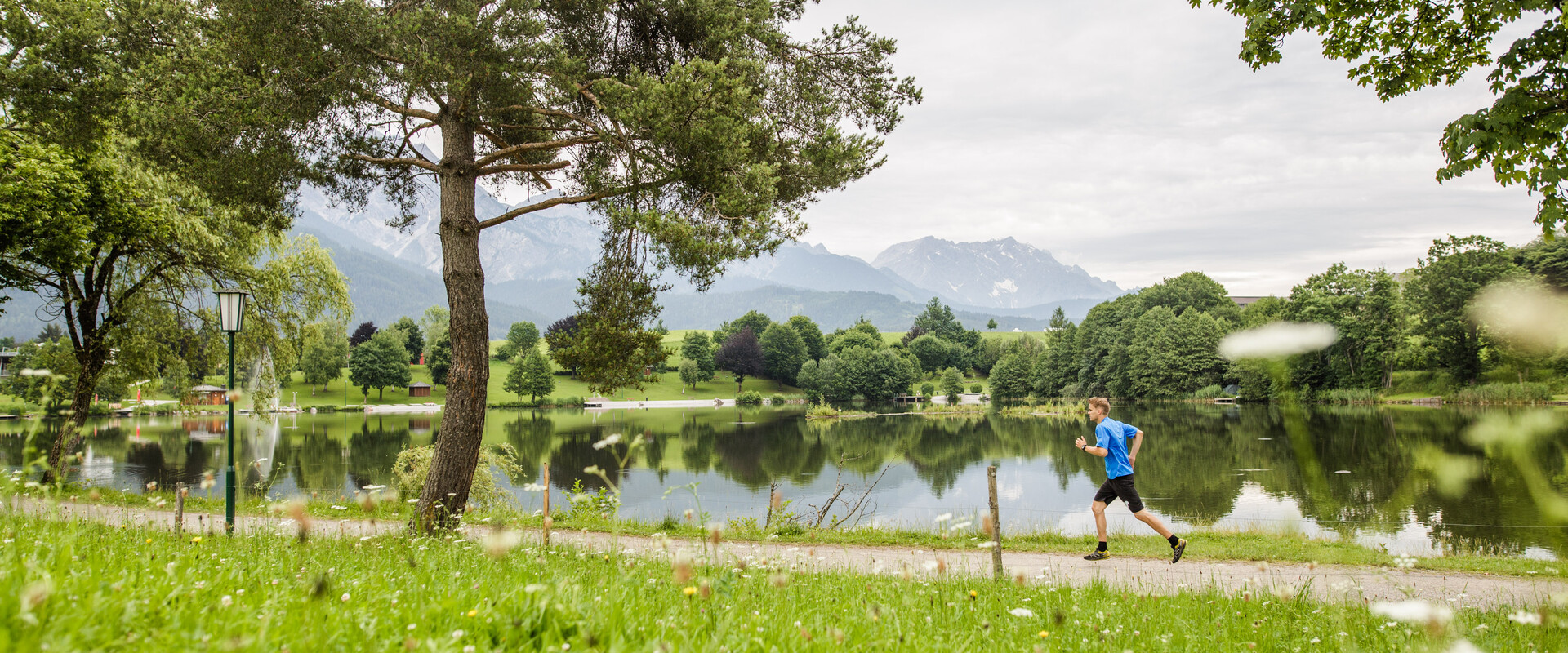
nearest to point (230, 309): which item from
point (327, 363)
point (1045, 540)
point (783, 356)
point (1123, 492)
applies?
point (1123, 492)

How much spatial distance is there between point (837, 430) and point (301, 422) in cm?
4291

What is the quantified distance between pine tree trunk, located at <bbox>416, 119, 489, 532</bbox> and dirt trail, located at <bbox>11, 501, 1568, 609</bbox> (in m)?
0.94

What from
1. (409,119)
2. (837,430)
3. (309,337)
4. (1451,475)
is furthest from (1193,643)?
(837,430)

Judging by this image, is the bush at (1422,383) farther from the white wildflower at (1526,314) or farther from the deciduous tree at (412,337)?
the deciduous tree at (412,337)

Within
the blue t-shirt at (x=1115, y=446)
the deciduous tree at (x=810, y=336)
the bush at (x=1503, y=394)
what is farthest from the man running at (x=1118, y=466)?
the deciduous tree at (x=810, y=336)

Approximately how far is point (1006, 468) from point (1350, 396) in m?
40.6

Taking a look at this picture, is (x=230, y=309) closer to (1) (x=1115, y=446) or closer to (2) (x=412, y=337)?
(1) (x=1115, y=446)

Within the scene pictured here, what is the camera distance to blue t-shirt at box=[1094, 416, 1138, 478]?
8.81 metres

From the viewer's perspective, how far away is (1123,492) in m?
8.70

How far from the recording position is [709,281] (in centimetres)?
962

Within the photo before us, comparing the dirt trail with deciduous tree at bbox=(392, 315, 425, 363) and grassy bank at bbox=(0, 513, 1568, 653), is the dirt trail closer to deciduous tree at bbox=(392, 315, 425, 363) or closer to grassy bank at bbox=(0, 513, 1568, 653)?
grassy bank at bbox=(0, 513, 1568, 653)

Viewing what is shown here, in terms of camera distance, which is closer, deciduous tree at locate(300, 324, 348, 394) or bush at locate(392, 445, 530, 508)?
bush at locate(392, 445, 530, 508)

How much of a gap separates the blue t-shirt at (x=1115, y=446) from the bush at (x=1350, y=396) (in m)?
59.4

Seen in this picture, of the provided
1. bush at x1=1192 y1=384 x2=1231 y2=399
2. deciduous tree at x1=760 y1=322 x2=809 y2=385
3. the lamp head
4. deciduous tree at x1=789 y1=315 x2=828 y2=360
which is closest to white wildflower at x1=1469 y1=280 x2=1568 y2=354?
bush at x1=1192 y1=384 x2=1231 y2=399
